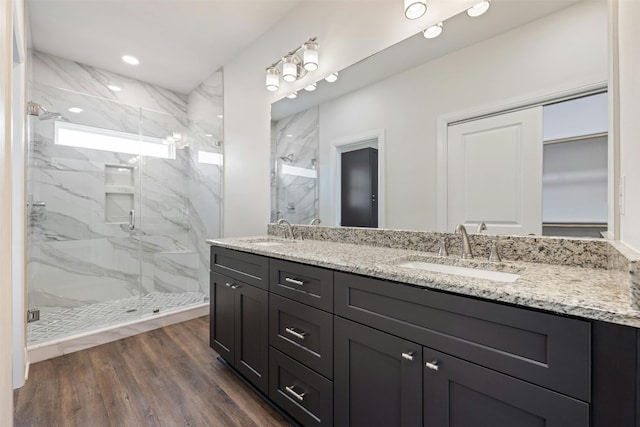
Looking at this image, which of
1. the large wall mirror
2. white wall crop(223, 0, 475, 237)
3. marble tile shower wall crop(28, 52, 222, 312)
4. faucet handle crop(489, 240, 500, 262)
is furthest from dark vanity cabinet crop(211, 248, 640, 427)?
marble tile shower wall crop(28, 52, 222, 312)

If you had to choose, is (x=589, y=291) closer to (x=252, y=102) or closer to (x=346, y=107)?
(x=346, y=107)

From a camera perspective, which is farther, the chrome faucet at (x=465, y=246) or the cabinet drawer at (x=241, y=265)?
the cabinet drawer at (x=241, y=265)

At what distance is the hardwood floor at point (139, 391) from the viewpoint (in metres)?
1.51

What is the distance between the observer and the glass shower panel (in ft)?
9.05

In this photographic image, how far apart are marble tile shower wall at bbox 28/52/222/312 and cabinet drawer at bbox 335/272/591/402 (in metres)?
2.61

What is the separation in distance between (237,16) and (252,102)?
67cm

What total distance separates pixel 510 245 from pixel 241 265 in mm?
1411

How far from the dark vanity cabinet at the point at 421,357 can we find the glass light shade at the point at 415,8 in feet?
4.50

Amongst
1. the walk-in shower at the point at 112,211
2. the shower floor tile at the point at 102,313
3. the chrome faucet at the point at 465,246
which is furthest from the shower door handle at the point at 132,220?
the chrome faucet at the point at 465,246

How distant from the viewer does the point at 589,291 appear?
752mm

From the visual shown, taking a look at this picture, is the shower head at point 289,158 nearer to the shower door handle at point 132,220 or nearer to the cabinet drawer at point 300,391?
the cabinet drawer at point 300,391

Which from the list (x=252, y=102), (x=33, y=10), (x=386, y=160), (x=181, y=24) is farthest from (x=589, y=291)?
(x=33, y=10)

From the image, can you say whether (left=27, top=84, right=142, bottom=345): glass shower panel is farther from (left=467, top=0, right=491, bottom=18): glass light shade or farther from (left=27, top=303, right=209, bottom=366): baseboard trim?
(left=467, top=0, right=491, bottom=18): glass light shade

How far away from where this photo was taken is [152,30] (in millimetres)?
2525
